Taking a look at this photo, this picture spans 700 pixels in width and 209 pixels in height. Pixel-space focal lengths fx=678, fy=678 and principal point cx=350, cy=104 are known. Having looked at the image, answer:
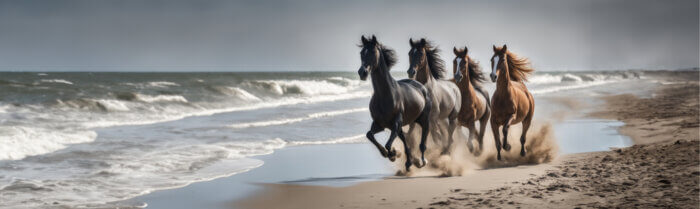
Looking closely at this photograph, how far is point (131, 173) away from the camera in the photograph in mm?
9844

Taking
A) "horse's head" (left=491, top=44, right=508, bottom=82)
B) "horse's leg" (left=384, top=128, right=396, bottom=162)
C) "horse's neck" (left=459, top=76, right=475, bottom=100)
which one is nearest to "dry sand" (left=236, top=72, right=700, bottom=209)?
"horse's leg" (left=384, top=128, right=396, bottom=162)

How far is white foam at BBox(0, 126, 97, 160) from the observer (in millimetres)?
12047

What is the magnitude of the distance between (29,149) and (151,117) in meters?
10.3

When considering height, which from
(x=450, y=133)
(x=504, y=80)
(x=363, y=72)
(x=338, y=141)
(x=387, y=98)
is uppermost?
(x=363, y=72)

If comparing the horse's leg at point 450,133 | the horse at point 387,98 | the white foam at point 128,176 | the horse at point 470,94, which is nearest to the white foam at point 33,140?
the white foam at point 128,176

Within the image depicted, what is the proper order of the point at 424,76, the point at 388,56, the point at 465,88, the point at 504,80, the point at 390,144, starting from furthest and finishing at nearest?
the point at 465,88 → the point at 504,80 → the point at 424,76 → the point at 388,56 → the point at 390,144

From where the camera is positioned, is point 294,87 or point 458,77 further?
point 294,87

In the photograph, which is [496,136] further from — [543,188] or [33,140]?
[33,140]

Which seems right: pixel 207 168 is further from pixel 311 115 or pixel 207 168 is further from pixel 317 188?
pixel 311 115

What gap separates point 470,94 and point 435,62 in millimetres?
940

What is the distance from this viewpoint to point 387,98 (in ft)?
25.7

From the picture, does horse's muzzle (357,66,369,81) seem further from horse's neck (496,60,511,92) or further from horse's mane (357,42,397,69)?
horse's neck (496,60,511,92)

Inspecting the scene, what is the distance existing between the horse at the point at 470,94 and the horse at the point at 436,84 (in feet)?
0.66

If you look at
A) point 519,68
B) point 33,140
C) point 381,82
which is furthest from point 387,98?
point 33,140
